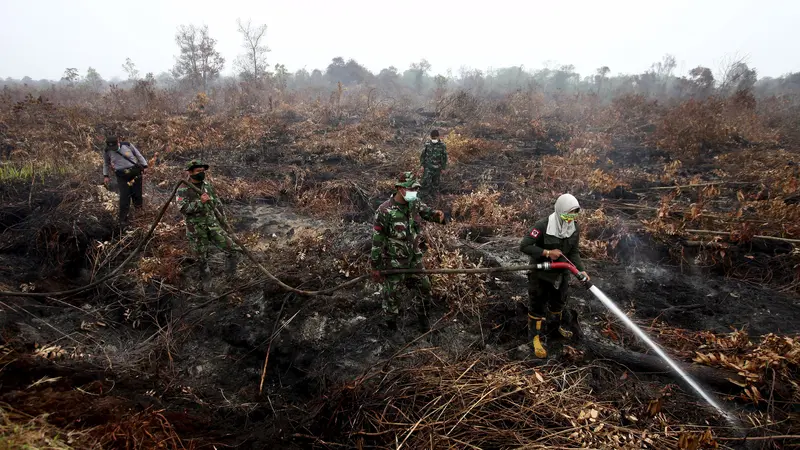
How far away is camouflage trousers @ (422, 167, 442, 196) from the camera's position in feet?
28.9

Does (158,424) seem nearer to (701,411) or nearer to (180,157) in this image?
(701,411)

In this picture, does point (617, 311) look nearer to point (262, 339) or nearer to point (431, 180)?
point (262, 339)

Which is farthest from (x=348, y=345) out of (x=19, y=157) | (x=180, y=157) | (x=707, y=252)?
(x=19, y=157)

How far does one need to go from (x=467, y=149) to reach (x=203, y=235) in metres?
8.69

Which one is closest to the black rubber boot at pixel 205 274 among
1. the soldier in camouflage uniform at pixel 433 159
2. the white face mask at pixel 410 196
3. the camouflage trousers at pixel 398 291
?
the camouflage trousers at pixel 398 291

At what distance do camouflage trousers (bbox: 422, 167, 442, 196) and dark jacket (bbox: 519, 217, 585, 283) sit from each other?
5286 mm

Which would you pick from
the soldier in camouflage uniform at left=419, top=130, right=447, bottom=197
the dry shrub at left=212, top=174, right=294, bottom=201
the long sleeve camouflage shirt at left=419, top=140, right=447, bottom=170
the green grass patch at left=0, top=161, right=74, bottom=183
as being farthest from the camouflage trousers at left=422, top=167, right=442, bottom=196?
the green grass patch at left=0, top=161, right=74, bottom=183

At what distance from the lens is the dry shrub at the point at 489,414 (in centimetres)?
249

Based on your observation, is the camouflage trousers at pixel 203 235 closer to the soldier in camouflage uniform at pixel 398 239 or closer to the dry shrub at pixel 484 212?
the soldier in camouflage uniform at pixel 398 239

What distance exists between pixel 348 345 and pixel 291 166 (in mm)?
7049

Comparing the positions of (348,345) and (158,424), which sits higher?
(158,424)

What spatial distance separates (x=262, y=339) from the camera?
4473mm

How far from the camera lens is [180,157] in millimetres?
11328

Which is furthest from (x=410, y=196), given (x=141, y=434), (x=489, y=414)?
(x=141, y=434)
